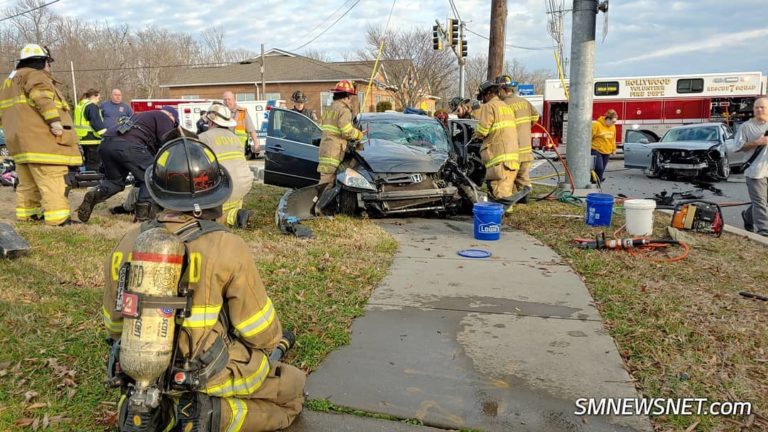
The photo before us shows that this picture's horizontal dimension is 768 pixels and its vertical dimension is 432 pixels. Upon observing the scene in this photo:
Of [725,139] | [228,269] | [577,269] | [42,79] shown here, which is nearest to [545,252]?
[577,269]

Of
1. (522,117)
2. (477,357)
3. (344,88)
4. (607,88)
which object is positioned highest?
(607,88)

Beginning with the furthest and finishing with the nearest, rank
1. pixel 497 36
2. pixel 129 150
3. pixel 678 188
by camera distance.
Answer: pixel 497 36, pixel 678 188, pixel 129 150

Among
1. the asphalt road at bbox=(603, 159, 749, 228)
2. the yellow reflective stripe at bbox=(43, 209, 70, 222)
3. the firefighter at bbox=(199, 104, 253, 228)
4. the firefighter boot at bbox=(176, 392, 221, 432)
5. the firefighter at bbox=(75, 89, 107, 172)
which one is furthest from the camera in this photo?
the asphalt road at bbox=(603, 159, 749, 228)

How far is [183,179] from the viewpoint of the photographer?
2.22 m

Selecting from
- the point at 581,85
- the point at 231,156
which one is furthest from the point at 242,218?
the point at 581,85

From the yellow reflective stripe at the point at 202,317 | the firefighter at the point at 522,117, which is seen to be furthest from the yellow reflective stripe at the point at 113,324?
the firefighter at the point at 522,117

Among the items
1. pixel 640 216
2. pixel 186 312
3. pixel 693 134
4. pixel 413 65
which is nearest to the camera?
pixel 186 312

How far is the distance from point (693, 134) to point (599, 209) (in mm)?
9814

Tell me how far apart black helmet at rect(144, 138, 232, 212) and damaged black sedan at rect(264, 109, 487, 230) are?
15.0 ft

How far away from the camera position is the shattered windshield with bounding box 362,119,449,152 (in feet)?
27.6

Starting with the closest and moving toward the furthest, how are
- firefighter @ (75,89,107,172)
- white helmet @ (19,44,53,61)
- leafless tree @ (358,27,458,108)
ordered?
1. white helmet @ (19,44,53,61)
2. firefighter @ (75,89,107,172)
3. leafless tree @ (358,27,458,108)

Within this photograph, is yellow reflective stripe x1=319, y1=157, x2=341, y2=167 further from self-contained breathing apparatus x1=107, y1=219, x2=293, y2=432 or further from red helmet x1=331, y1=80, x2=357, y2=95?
self-contained breathing apparatus x1=107, y1=219, x2=293, y2=432

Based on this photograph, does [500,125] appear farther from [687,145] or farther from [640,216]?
[687,145]

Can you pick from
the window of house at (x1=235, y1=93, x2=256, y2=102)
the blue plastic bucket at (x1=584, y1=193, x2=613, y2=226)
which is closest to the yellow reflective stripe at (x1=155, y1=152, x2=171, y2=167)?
the blue plastic bucket at (x1=584, y1=193, x2=613, y2=226)
